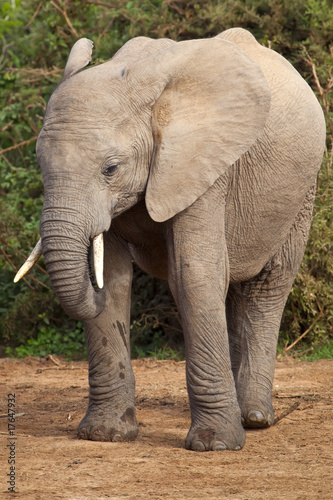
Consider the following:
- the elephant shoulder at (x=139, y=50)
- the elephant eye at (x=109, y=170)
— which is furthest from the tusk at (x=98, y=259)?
the elephant shoulder at (x=139, y=50)

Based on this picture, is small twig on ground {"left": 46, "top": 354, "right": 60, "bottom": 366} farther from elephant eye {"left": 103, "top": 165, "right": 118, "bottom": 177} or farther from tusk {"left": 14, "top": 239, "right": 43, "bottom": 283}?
elephant eye {"left": 103, "top": 165, "right": 118, "bottom": 177}

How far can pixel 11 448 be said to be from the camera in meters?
4.25

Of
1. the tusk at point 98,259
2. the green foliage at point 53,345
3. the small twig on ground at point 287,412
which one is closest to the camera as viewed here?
the tusk at point 98,259

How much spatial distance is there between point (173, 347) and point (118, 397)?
3522mm

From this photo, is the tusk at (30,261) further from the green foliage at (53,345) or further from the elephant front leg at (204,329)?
the green foliage at (53,345)

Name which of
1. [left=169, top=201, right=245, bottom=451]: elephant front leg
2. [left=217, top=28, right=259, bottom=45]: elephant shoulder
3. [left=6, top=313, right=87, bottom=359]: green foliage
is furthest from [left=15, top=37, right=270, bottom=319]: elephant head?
[left=6, top=313, right=87, bottom=359]: green foliage

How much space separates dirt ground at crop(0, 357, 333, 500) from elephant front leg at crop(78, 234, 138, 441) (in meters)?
0.12

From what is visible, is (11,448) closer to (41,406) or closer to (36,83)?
(41,406)

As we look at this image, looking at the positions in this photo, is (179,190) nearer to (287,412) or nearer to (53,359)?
(287,412)

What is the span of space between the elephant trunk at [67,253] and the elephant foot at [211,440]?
948mm

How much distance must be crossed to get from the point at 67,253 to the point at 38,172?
535 centimetres

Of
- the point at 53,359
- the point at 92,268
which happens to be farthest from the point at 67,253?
the point at 53,359

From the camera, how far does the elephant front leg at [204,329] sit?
4.32 meters

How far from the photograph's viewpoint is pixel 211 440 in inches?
171
